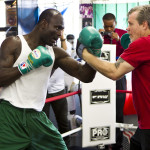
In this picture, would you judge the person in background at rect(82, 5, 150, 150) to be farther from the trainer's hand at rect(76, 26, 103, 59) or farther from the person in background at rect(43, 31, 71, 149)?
the person in background at rect(43, 31, 71, 149)

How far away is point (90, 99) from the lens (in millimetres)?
2248

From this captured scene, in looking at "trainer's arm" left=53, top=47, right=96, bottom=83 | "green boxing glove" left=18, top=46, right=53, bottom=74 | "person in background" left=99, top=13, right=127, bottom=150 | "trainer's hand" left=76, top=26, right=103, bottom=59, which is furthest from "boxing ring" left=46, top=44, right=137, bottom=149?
"green boxing glove" left=18, top=46, right=53, bottom=74

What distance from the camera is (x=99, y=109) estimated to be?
2.28 meters

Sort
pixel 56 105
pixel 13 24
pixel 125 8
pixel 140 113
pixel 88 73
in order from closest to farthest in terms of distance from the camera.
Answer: pixel 140 113 < pixel 88 73 < pixel 56 105 < pixel 13 24 < pixel 125 8

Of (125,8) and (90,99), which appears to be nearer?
(90,99)

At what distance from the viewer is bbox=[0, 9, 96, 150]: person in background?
1.37m

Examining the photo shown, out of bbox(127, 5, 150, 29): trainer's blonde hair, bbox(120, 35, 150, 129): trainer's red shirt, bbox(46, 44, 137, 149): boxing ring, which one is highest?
bbox(127, 5, 150, 29): trainer's blonde hair

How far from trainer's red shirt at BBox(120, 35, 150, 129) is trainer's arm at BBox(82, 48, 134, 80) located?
0.10 ft

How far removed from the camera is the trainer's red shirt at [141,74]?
1342 millimetres

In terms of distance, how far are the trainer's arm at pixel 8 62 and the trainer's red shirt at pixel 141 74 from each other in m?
0.60

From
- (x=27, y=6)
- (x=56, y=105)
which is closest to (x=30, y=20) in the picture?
(x=27, y=6)

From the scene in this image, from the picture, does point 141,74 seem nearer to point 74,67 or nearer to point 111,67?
point 111,67

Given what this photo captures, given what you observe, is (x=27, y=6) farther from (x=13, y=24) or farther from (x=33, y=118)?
(x=33, y=118)

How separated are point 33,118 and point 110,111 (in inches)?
41.2
